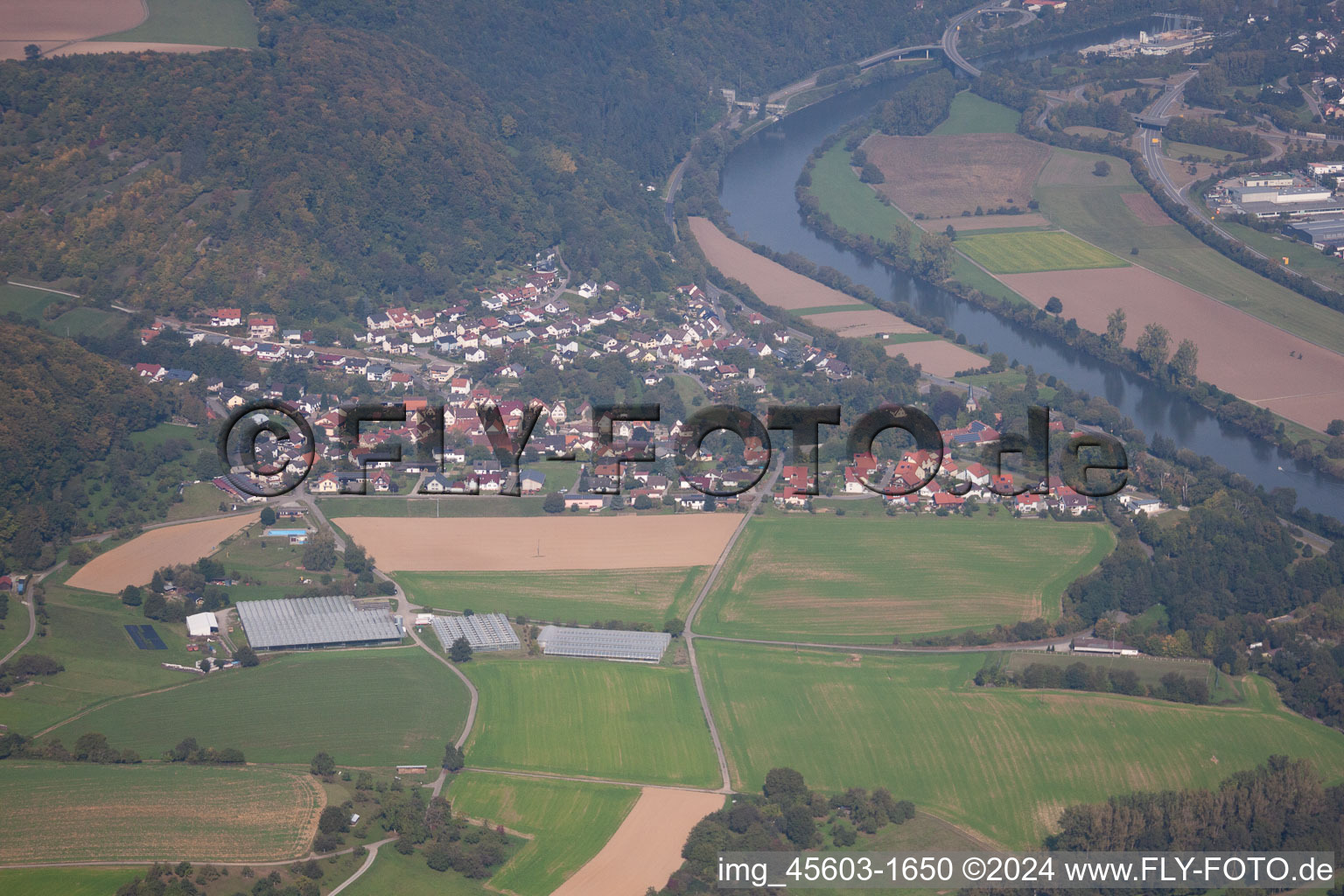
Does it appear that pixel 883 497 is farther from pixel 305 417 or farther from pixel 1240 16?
pixel 1240 16

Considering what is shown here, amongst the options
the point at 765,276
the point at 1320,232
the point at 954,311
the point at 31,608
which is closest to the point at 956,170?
the point at 954,311

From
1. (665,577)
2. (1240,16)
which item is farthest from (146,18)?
(1240,16)

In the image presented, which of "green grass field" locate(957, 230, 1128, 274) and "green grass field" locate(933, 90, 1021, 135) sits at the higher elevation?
"green grass field" locate(933, 90, 1021, 135)

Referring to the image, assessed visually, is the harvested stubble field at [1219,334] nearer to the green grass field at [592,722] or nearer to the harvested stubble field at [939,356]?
the harvested stubble field at [939,356]

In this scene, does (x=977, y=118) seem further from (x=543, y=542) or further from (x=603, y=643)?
(x=603, y=643)

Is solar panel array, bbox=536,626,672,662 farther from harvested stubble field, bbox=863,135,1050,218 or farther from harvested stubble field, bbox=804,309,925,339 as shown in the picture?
harvested stubble field, bbox=863,135,1050,218

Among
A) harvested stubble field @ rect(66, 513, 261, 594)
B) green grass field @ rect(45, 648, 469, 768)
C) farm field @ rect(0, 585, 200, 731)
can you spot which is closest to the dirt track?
green grass field @ rect(45, 648, 469, 768)
